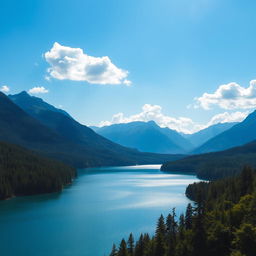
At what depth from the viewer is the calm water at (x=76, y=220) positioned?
73.8m

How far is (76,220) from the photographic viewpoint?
102m

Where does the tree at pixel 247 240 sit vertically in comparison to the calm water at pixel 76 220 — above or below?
above

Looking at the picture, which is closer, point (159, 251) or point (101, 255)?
point (159, 251)

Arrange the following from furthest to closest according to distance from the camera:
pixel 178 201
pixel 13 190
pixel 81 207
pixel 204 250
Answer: pixel 13 190, pixel 178 201, pixel 81 207, pixel 204 250

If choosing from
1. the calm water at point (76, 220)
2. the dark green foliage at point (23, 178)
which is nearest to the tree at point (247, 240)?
the calm water at point (76, 220)

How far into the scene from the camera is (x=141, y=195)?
157500mm

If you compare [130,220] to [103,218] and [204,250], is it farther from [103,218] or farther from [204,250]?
[204,250]

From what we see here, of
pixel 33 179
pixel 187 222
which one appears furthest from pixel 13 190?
pixel 187 222

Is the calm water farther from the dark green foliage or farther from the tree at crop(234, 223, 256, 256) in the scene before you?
the tree at crop(234, 223, 256, 256)

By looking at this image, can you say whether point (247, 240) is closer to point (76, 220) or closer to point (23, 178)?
point (76, 220)

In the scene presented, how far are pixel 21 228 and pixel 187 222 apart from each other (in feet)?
162

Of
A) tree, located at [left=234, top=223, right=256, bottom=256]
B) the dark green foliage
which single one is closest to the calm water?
the dark green foliage

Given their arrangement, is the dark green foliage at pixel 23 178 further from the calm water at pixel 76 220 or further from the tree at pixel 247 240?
the tree at pixel 247 240

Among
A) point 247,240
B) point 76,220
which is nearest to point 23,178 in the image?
point 76,220
